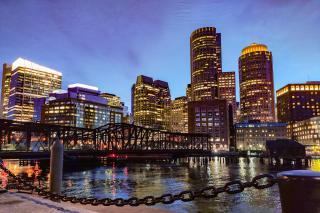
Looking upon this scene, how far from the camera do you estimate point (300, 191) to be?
2.82 metres

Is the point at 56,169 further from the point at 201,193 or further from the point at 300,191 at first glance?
the point at 300,191

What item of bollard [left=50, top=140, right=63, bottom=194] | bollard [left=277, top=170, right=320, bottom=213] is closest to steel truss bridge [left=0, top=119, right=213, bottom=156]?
bollard [left=50, top=140, right=63, bottom=194]

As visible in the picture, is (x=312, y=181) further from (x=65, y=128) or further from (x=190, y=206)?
(x=65, y=128)

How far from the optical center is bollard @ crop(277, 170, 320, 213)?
2.76 m

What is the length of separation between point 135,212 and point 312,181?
33.8 ft

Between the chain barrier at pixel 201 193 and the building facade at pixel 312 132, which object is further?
the building facade at pixel 312 132

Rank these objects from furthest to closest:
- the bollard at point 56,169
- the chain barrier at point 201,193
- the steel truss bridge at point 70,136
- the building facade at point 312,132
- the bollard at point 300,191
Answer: the building facade at point 312,132
the steel truss bridge at point 70,136
the bollard at point 56,169
the chain barrier at point 201,193
the bollard at point 300,191

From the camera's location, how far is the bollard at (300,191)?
109 inches

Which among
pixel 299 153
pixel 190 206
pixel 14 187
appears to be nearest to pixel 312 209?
pixel 14 187

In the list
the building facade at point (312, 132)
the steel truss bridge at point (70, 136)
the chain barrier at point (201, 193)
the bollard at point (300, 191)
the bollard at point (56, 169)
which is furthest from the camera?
the building facade at point (312, 132)

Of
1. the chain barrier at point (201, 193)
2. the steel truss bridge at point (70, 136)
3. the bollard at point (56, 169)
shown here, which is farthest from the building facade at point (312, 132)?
the chain barrier at point (201, 193)

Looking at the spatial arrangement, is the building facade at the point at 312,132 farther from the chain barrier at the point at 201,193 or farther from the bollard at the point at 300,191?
the bollard at the point at 300,191

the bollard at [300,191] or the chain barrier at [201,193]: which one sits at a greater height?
the bollard at [300,191]

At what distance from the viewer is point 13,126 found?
3656 inches
